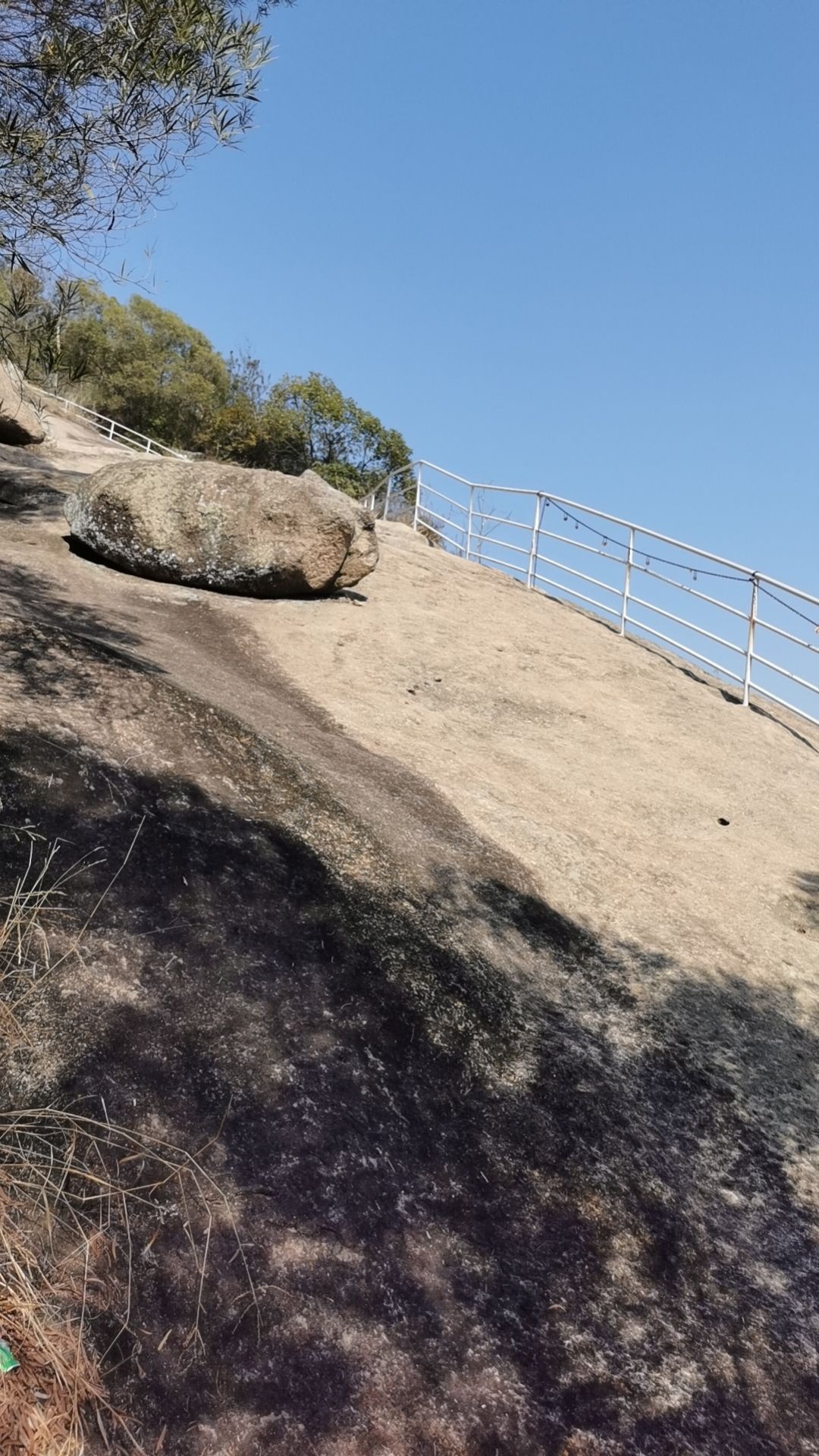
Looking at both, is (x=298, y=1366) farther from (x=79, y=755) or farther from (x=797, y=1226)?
(x=79, y=755)

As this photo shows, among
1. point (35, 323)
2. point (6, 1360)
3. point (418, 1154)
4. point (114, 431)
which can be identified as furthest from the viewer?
point (114, 431)

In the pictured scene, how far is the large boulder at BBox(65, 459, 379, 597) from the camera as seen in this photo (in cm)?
1112

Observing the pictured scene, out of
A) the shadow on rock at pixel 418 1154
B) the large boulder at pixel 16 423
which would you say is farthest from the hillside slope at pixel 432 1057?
the large boulder at pixel 16 423

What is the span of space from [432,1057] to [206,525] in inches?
309

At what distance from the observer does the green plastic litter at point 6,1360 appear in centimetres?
254

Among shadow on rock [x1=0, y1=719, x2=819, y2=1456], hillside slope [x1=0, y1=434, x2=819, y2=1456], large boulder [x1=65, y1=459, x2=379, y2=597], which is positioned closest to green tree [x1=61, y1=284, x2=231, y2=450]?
large boulder [x1=65, y1=459, x2=379, y2=597]

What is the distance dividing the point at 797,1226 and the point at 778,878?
3.89 meters

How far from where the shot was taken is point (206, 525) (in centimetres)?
1119

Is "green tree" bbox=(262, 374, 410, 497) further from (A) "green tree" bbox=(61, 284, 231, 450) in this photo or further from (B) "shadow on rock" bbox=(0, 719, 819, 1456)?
(B) "shadow on rock" bbox=(0, 719, 819, 1456)

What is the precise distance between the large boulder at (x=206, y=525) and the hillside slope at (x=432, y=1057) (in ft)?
8.32

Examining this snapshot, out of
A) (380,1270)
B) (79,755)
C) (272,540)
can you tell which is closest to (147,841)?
(79,755)

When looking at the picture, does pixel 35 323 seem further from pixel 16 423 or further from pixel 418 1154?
pixel 16 423

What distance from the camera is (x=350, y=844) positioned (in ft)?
19.3

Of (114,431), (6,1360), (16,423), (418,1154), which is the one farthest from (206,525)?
(114,431)
